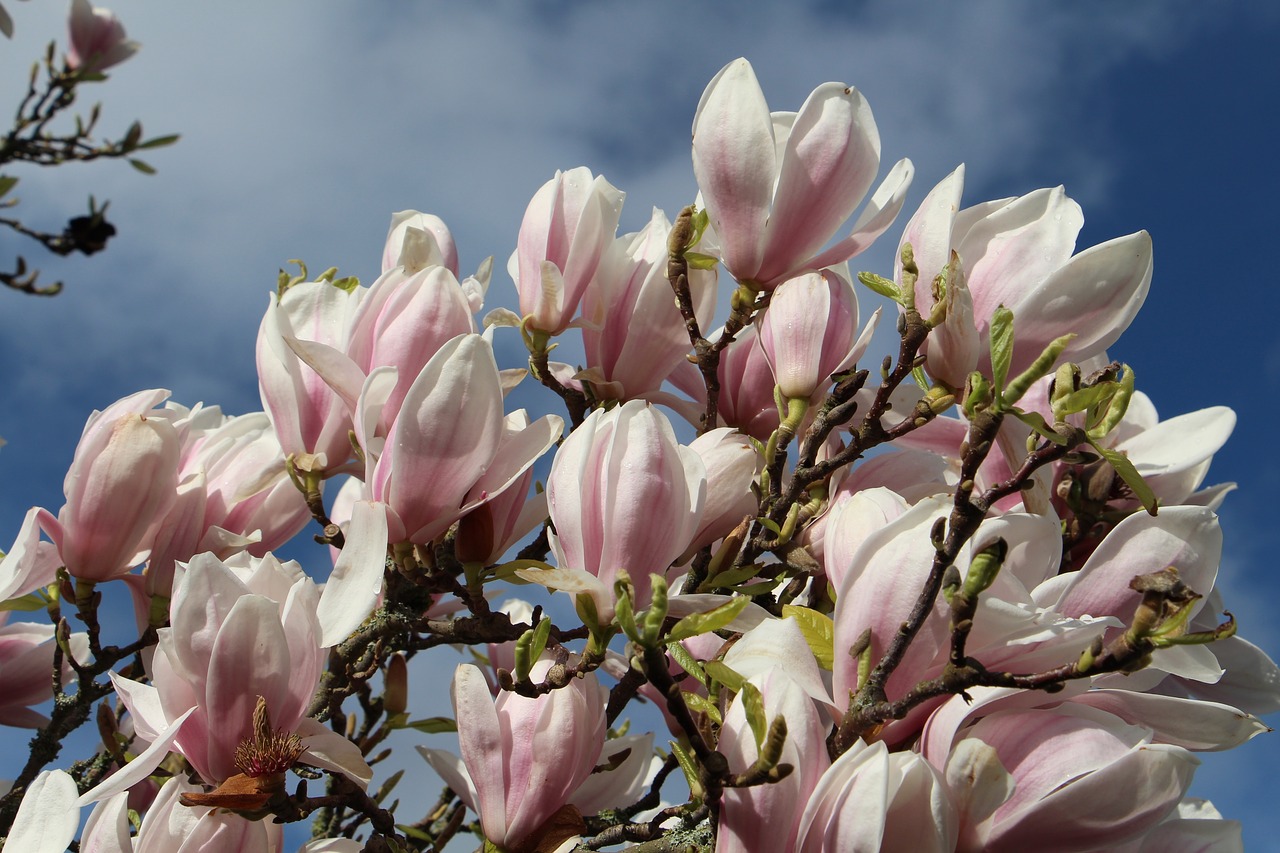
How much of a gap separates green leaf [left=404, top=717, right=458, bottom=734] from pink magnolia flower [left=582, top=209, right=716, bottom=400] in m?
0.47

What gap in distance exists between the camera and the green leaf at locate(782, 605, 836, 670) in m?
0.84

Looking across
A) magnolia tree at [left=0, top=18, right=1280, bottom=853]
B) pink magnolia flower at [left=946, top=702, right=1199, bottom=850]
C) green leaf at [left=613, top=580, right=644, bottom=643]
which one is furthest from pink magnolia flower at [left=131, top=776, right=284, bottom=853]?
pink magnolia flower at [left=946, top=702, right=1199, bottom=850]

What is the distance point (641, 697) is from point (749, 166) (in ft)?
2.22

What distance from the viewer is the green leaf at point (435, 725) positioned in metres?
1.37

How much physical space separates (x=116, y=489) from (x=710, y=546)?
2.03 ft

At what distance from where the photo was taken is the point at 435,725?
4.51 ft

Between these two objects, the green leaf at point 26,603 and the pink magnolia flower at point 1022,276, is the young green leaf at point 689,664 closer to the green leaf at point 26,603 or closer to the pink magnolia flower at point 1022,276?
the pink magnolia flower at point 1022,276

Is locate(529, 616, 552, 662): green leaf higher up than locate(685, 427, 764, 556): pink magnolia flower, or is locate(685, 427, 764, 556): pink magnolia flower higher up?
locate(685, 427, 764, 556): pink magnolia flower

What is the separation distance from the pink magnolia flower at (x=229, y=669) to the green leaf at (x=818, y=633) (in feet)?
1.24

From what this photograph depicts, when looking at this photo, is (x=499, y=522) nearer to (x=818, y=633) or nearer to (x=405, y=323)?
(x=405, y=323)

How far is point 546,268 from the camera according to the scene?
118 cm

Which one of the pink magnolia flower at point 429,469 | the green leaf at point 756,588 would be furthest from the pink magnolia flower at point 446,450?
the green leaf at point 756,588

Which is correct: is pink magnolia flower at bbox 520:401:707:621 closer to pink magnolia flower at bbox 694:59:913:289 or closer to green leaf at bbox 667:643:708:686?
Answer: green leaf at bbox 667:643:708:686

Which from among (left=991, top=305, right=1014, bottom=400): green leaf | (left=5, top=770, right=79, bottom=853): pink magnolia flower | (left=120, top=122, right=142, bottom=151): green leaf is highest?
(left=120, top=122, right=142, bottom=151): green leaf
